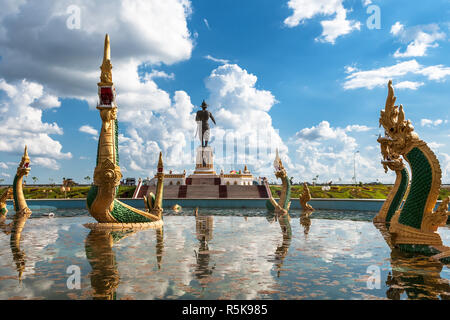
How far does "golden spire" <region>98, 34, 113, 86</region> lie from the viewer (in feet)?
37.8

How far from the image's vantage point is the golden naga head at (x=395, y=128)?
24.9 feet

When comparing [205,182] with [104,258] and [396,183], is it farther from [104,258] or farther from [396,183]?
[104,258]

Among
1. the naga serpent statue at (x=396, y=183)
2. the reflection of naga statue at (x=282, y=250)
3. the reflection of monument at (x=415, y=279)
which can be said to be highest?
the naga serpent statue at (x=396, y=183)

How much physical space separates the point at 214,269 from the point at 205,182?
32.5 meters

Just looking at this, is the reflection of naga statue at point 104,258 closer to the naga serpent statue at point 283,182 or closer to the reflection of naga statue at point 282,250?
the reflection of naga statue at point 282,250

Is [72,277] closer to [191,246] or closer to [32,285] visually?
[32,285]

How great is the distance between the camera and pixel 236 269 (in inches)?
241

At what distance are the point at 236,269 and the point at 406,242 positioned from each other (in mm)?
4492

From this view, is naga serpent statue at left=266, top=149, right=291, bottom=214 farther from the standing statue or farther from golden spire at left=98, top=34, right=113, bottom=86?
the standing statue

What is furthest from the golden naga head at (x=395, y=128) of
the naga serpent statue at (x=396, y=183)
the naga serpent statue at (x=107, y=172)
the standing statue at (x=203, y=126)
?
the standing statue at (x=203, y=126)

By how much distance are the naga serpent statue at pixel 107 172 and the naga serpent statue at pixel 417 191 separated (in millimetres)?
8795

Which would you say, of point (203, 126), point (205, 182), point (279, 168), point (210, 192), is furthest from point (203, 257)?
point (203, 126)

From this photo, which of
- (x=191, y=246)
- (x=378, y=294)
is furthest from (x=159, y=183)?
(x=378, y=294)

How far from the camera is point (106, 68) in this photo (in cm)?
1169
